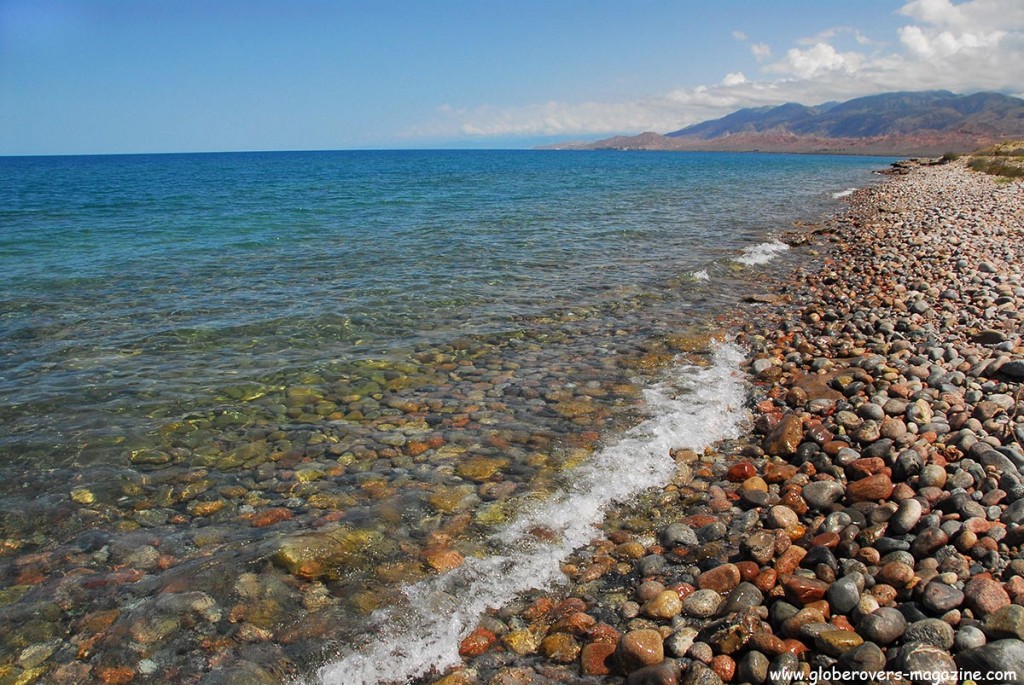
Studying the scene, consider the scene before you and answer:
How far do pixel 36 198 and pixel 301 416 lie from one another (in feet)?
146

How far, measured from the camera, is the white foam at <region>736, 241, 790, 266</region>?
17.6 meters

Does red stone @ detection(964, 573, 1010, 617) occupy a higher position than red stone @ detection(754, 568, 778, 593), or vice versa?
red stone @ detection(964, 573, 1010, 617)

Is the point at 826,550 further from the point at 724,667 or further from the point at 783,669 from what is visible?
the point at 724,667

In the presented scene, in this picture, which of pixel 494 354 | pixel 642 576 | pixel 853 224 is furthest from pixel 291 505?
pixel 853 224

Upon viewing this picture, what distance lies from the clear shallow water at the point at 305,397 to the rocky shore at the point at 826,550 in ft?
3.63

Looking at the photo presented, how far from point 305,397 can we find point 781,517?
610 cm

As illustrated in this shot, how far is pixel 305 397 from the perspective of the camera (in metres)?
8.09

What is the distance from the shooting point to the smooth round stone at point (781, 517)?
5.16 m

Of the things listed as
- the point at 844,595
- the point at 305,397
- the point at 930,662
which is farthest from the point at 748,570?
the point at 305,397

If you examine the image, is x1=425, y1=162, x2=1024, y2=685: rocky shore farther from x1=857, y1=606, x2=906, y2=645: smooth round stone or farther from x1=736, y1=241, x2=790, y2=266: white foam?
x1=736, y1=241, x2=790, y2=266: white foam

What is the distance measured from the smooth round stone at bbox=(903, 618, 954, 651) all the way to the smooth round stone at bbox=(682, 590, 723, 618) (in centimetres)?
116

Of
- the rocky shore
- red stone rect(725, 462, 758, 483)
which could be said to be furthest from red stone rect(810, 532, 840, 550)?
red stone rect(725, 462, 758, 483)

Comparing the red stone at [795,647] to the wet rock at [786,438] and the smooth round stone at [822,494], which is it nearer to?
the smooth round stone at [822,494]

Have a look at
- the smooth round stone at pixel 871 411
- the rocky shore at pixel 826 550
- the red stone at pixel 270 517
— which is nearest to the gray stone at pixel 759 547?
the rocky shore at pixel 826 550
